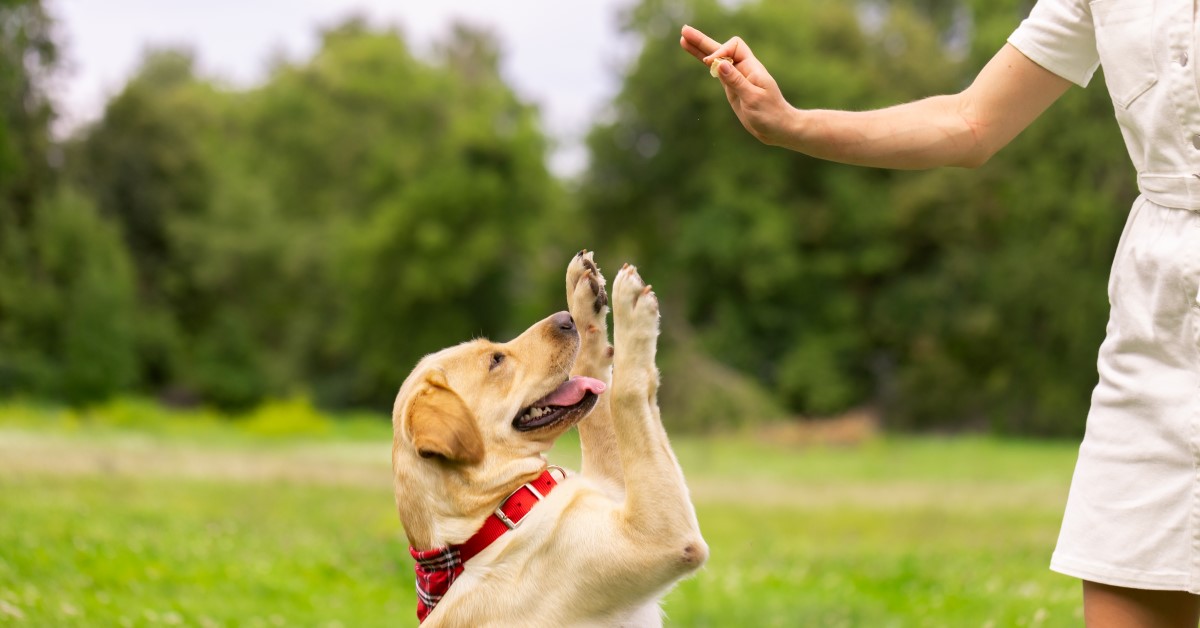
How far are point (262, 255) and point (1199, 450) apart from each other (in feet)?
170

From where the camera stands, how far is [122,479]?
18.8 m

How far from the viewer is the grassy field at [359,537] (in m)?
8.09

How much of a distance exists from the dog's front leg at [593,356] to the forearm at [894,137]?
57.2 inches

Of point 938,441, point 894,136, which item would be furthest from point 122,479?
point 938,441

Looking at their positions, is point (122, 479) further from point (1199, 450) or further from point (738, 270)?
point (738, 270)

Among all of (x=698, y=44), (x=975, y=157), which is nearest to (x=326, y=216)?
(x=698, y=44)

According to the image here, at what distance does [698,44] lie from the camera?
151 inches

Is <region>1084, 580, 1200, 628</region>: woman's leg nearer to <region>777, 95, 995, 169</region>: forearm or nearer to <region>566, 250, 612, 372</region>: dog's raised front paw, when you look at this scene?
<region>777, 95, 995, 169</region>: forearm

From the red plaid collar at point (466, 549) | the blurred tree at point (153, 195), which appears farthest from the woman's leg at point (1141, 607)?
the blurred tree at point (153, 195)

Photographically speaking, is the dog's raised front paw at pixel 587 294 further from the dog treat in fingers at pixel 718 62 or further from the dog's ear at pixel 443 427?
the dog treat in fingers at pixel 718 62

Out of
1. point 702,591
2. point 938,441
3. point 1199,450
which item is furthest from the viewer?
point 938,441

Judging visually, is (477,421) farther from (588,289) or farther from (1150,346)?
(1150,346)

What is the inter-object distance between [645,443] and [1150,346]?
5.85 feet

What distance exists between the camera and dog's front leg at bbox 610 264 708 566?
4340 mm
